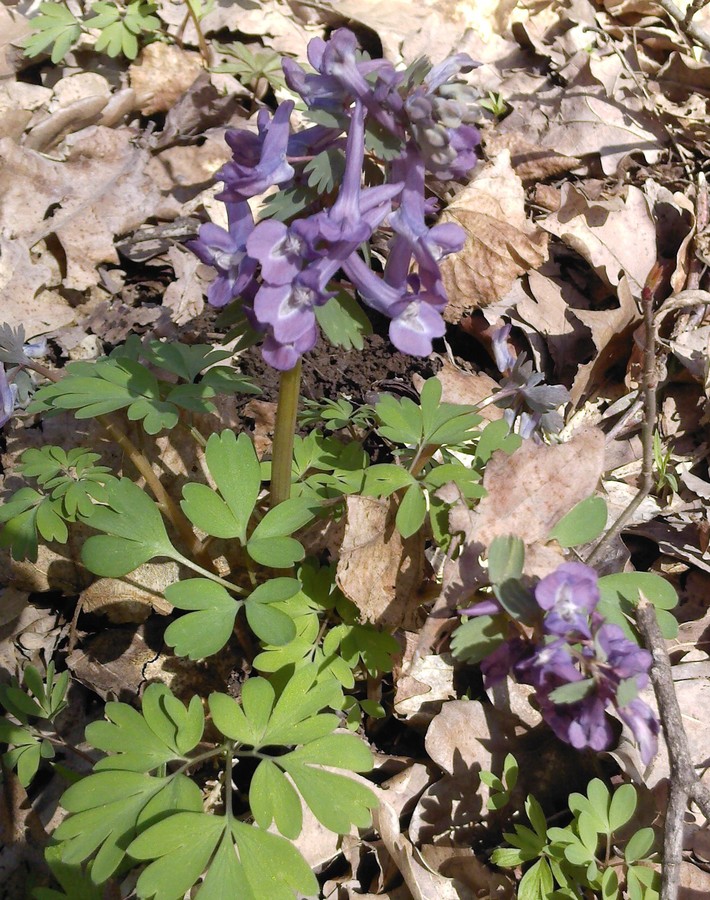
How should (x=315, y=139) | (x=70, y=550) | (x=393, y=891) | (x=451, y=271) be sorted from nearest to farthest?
(x=315, y=139)
(x=393, y=891)
(x=70, y=550)
(x=451, y=271)

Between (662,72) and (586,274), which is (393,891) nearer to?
(586,274)

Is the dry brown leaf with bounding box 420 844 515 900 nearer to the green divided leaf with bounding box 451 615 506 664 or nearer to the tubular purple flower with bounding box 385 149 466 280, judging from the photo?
the green divided leaf with bounding box 451 615 506 664

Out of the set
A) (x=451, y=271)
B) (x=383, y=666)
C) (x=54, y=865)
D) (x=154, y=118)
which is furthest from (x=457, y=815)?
(x=154, y=118)

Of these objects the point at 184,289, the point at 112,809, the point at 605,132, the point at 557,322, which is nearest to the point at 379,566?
the point at 112,809

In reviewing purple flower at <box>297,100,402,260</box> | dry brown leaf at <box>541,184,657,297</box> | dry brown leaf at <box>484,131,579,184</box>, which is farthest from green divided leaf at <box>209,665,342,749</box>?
dry brown leaf at <box>484,131,579,184</box>

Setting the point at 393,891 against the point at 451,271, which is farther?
the point at 451,271

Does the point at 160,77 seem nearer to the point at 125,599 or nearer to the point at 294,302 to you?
the point at 125,599

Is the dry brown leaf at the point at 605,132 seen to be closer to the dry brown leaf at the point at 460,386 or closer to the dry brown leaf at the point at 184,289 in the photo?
the dry brown leaf at the point at 460,386

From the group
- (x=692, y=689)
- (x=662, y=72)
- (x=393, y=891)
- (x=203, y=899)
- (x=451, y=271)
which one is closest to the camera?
(x=203, y=899)
